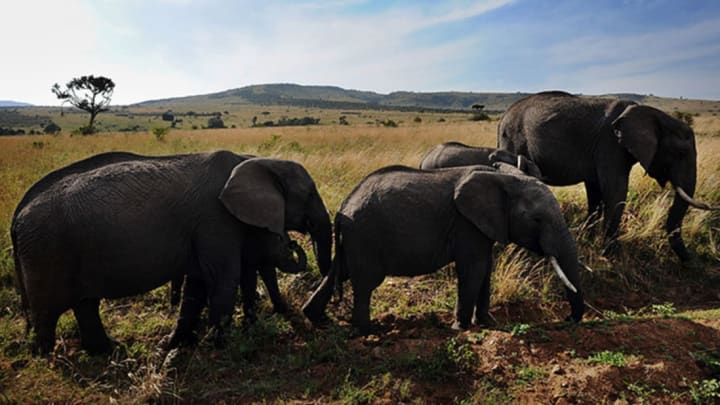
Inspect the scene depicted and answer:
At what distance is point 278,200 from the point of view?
15.1 ft

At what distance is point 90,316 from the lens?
4.51 meters

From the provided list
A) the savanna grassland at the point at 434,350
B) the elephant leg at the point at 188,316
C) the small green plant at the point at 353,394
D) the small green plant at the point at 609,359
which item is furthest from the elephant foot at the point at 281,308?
the small green plant at the point at 609,359

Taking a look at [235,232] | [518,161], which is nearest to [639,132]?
[518,161]

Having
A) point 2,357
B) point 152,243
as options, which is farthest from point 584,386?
point 2,357

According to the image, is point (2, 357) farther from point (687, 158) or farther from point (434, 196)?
point (687, 158)

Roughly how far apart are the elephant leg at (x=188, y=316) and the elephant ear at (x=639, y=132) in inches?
225

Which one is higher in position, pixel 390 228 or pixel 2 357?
pixel 390 228

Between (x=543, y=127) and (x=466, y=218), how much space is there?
10.8 ft

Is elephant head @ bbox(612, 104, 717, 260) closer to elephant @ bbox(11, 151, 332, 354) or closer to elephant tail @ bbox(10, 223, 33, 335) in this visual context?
elephant @ bbox(11, 151, 332, 354)

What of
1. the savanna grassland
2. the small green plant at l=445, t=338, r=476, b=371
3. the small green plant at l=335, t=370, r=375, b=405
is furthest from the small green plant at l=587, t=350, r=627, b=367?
the small green plant at l=335, t=370, r=375, b=405

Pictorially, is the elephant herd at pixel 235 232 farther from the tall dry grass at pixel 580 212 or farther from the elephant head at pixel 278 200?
the tall dry grass at pixel 580 212

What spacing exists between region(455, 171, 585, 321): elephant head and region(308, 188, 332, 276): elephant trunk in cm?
140

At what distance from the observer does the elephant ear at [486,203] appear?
4.45 m

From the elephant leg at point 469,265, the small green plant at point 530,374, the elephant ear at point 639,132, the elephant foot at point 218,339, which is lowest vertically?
the elephant foot at point 218,339
